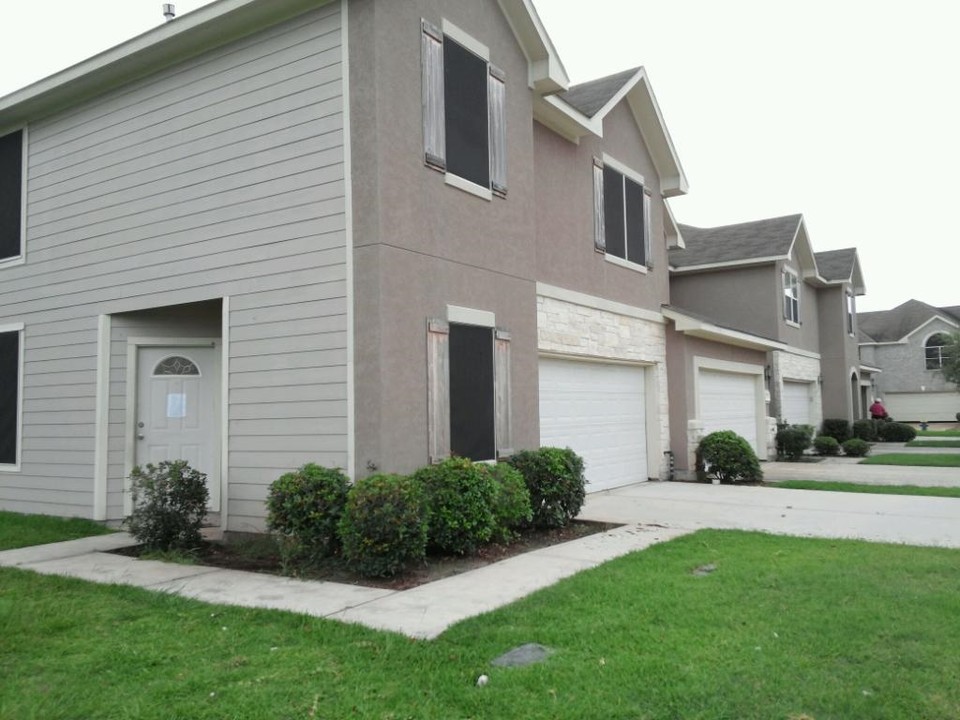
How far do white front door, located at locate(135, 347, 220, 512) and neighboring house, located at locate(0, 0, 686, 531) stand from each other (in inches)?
1.1

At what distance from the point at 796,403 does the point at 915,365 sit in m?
24.6

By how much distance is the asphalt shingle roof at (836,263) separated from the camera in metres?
25.5

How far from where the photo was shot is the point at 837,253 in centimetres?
2672

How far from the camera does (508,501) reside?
7656 millimetres

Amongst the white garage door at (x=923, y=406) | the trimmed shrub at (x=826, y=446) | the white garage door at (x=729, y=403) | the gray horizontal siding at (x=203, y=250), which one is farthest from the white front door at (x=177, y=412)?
the white garage door at (x=923, y=406)

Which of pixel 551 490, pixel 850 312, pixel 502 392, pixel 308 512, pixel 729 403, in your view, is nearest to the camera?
pixel 308 512

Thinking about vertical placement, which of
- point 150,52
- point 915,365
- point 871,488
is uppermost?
point 150,52

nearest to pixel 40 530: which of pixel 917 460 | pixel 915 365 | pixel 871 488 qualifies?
pixel 871 488

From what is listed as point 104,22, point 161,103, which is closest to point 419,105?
point 161,103

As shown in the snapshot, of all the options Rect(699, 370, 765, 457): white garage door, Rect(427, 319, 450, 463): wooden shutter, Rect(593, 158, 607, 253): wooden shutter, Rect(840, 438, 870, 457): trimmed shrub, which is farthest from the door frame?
Rect(840, 438, 870, 457): trimmed shrub

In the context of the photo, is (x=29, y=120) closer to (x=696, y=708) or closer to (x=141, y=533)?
(x=141, y=533)

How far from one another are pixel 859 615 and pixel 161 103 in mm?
8978

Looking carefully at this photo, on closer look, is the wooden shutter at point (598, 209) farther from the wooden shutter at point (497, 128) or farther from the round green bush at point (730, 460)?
the round green bush at point (730, 460)

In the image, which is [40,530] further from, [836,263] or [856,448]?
[836,263]
